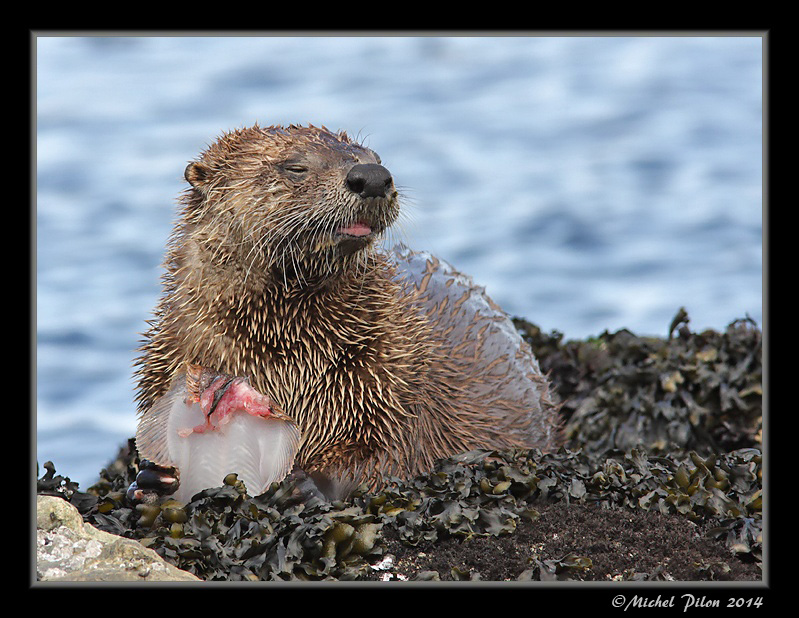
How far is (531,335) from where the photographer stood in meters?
8.66

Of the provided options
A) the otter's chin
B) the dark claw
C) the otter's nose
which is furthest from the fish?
the otter's nose

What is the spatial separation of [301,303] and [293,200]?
467mm

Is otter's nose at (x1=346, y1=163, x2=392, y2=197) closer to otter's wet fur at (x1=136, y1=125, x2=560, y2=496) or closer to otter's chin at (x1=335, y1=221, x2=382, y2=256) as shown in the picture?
otter's wet fur at (x1=136, y1=125, x2=560, y2=496)

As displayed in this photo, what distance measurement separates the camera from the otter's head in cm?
446

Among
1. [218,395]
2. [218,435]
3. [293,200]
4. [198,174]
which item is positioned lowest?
[218,435]

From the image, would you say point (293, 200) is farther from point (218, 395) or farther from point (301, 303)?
point (218, 395)

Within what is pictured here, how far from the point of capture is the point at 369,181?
14.4 feet

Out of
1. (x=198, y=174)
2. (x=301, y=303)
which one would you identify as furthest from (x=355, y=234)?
(x=198, y=174)

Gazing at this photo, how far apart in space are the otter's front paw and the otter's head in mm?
952

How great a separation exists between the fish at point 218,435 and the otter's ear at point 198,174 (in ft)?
2.81

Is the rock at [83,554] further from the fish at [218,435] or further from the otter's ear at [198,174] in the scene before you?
the otter's ear at [198,174]
